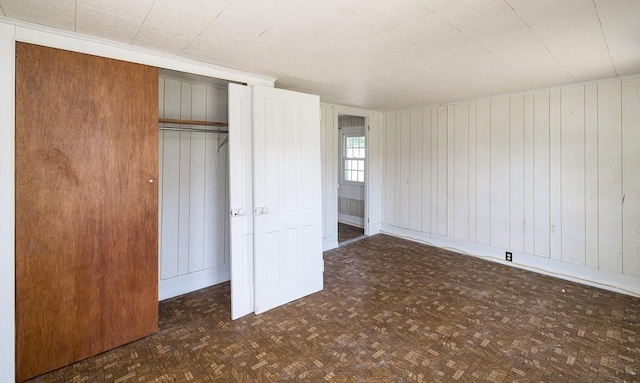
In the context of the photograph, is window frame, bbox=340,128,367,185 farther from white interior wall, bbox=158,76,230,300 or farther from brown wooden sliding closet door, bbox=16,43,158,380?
brown wooden sliding closet door, bbox=16,43,158,380

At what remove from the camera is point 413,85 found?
143 inches

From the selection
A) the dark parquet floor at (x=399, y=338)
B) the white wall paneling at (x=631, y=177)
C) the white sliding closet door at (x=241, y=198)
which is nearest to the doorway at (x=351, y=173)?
the dark parquet floor at (x=399, y=338)

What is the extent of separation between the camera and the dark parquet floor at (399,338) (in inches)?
82.5

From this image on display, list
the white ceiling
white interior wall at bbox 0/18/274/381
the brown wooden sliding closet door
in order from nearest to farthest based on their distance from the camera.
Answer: the white ceiling
white interior wall at bbox 0/18/274/381
the brown wooden sliding closet door

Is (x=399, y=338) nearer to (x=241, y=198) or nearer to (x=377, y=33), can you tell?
(x=241, y=198)

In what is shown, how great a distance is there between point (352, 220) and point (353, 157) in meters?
1.42

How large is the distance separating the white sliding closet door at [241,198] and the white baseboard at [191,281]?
0.83 m

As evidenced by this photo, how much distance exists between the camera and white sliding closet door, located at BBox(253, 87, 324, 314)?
2914 mm

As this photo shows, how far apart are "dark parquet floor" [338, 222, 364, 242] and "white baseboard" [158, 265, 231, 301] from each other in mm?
2399

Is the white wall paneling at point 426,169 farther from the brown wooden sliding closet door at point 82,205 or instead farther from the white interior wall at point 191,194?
the brown wooden sliding closet door at point 82,205

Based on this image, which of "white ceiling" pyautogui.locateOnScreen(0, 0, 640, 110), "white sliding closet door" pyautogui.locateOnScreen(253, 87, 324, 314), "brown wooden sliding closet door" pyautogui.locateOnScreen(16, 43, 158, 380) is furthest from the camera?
"white sliding closet door" pyautogui.locateOnScreen(253, 87, 324, 314)

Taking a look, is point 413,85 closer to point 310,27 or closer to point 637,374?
point 310,27

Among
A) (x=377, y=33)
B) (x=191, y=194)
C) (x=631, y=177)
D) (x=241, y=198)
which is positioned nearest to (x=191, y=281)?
(x=191, y=194)

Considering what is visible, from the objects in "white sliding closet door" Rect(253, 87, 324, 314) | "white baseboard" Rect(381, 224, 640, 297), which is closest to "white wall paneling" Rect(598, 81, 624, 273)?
"white baseboard" Rect(381, 224, 640, 297)
